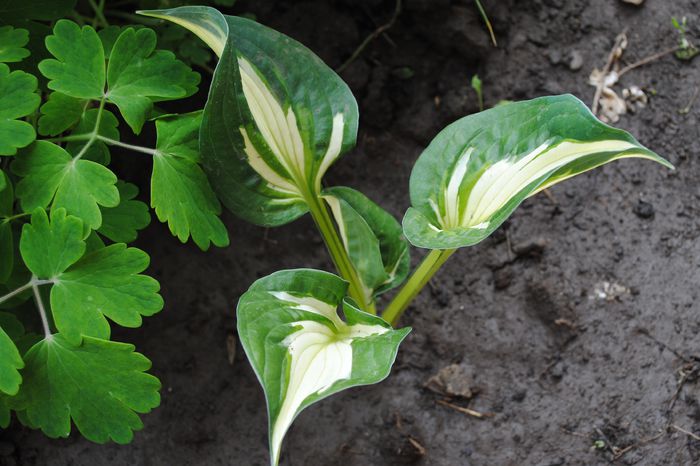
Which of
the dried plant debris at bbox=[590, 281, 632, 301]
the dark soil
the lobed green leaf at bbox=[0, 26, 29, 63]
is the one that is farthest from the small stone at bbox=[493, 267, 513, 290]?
the lobed green leaf at bbox=[0, 26, 29, 63]

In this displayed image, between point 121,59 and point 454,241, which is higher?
point 121,59

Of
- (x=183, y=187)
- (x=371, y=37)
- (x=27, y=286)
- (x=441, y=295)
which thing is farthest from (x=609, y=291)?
(x=27, y=286)

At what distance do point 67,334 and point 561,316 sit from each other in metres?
0.90

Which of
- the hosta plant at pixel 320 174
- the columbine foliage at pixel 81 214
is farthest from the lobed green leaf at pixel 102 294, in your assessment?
the hosta plant at pixel 320 174

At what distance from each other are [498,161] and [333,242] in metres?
0.33

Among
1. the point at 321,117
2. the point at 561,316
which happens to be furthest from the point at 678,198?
the point at 321,117

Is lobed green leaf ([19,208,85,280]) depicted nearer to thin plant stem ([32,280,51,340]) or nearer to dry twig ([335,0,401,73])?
thin plant stem ([32,280,51,340])

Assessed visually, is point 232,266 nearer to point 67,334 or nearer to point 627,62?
point 67,334

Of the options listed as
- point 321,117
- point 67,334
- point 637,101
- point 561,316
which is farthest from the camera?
point 637,101

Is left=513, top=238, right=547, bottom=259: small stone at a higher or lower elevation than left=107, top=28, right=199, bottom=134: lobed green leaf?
lower

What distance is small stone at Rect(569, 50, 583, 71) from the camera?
5.00 feet

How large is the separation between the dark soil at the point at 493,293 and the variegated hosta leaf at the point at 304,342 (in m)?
0.29

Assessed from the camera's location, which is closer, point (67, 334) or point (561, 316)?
point (67, 334)

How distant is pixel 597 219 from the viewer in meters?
1.45
